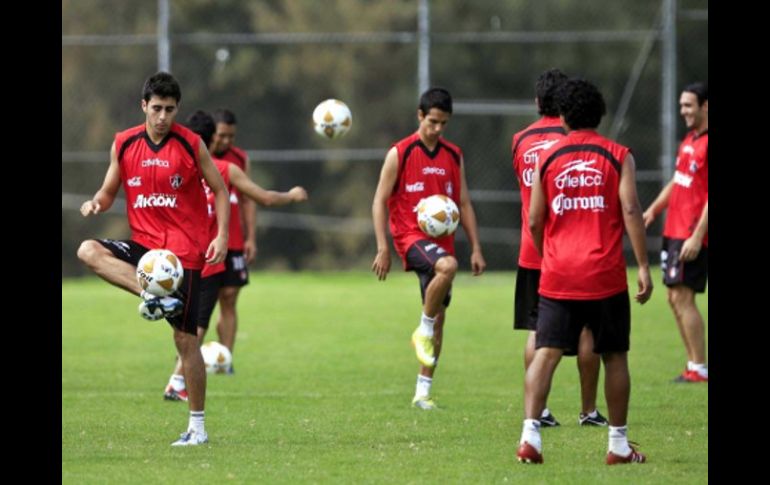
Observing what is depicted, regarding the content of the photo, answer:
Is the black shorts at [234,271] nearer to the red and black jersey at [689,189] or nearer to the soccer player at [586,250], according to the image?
the red and black jersey at [689,189]

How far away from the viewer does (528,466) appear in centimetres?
809

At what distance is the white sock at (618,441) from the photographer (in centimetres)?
803

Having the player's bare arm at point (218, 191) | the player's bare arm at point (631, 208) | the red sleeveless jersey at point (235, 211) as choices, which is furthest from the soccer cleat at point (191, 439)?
the red sleeveless jersey at point (235, 211)

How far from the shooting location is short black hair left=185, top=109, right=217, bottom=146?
12156 millimetres

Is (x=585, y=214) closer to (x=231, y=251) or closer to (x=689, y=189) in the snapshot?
(x=689, y=189)

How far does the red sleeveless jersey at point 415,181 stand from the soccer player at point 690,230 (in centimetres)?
206

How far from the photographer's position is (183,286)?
29.6ft

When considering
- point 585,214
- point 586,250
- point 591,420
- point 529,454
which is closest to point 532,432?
point 529,454

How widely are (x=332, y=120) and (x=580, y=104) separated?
469 centimetres

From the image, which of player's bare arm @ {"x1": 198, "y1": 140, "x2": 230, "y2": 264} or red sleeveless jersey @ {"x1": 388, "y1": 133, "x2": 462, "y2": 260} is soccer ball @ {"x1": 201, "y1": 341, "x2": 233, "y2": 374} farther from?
player's bare arm @ {"x1": 198, "y1": 140, "x2": 230, "y2": 264}

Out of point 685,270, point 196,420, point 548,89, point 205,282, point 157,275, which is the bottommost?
point 196,420
